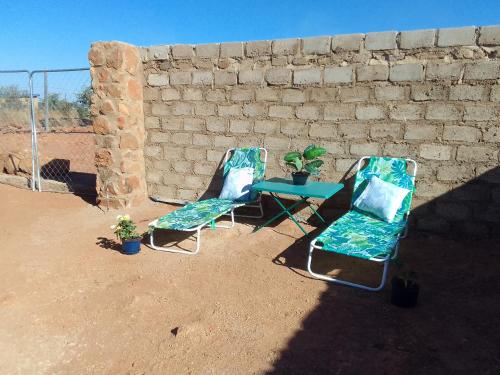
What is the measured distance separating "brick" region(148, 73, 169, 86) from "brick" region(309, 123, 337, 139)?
2158 millimetres

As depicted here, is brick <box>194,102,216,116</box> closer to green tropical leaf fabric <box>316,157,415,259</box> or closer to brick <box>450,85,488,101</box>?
green tropical leaf fabric <box>316,157,415,259</box>

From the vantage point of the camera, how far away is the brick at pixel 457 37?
11.6ft

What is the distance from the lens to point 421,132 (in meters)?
3.87

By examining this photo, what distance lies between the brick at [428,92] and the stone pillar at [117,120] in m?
3.54

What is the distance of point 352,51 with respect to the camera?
4.01 metres

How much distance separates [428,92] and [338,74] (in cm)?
96

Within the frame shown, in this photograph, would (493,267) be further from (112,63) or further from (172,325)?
(112,63)

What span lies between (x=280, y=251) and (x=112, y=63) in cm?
328

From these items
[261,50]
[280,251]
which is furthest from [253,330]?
[261,50]

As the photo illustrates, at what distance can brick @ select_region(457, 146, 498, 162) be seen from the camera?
365 cm

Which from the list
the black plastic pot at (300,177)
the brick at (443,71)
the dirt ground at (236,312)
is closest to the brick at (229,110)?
the black plastic pot at (300,177)

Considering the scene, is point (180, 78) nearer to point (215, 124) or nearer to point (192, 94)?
point (192, 94)

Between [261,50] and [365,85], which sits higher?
[261,50]

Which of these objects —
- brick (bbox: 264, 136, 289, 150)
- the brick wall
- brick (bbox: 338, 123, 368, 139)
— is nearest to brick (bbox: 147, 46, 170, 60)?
the brick wall
